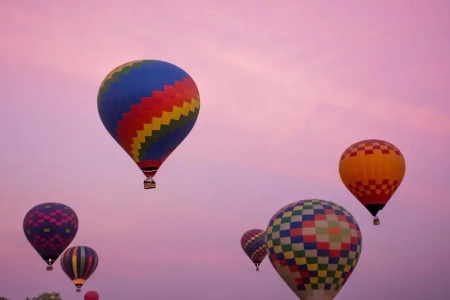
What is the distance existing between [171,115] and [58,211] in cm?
1746

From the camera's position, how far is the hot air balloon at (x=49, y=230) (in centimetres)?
3984

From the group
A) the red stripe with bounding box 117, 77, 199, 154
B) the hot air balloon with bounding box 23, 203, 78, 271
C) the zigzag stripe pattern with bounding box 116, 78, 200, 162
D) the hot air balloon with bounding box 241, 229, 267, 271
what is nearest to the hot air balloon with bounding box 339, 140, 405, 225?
the zigzag stripe pattern with bounding box 116, 78, 200, 162

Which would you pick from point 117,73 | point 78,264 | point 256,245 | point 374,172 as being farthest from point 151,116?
point 256,245

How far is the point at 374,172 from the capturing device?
107 ft

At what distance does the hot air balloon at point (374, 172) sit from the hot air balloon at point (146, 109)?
10.9m

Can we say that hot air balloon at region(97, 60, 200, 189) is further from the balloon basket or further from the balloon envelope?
the balloon envelope

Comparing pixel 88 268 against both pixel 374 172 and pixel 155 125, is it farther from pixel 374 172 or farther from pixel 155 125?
pixel 374 172

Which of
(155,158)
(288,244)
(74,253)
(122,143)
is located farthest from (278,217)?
(74,253)

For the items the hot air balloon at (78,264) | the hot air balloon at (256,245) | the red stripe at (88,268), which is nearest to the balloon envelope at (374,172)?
the hot air balloon at (256,245)

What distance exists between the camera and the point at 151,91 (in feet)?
87.0

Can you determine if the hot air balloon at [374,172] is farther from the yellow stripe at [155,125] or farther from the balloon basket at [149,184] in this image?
the balloon basket at [149,184]

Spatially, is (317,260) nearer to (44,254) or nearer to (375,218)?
(375,218)

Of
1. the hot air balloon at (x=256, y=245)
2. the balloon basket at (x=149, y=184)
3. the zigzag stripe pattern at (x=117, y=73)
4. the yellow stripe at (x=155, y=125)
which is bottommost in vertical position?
the hot air balloon at (x=256, y=245)

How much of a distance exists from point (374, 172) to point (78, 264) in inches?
977
